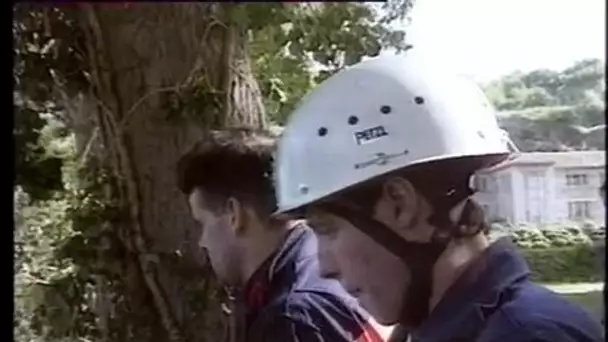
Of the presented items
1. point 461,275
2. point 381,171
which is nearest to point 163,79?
point 381,171

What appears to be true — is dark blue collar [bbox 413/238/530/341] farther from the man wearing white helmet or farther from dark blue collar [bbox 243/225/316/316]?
dark blue collar [bbox 243/225/316/316]

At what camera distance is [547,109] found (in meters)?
1.49


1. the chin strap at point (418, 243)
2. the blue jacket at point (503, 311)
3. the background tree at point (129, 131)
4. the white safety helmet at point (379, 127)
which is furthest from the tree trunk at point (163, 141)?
the blue jacket at point (503, 311)

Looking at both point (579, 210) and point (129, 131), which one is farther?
point (129, 131)

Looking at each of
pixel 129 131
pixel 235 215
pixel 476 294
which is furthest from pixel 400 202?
pixel 129 131

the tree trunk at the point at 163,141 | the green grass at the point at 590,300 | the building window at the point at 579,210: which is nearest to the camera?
the green grass at the point at 590,300

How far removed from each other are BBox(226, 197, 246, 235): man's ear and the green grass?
0.45 metres

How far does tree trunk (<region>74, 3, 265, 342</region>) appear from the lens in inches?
61.5

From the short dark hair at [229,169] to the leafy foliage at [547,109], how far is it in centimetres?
33

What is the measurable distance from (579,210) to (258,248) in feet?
1.43

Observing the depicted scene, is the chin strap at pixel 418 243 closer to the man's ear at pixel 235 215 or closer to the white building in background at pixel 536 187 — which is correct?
the white building in background at pixel 536 187

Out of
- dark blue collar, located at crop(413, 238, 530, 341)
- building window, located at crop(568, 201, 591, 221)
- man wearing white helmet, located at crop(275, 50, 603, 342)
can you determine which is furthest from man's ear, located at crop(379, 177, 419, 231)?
building window, located at crop(568, 201, 591, 221)

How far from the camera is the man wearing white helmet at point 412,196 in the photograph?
4.70 ft

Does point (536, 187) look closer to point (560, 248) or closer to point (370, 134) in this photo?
point (560, 248)
